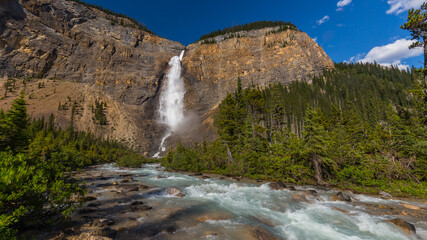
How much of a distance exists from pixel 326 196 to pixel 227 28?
145 meters

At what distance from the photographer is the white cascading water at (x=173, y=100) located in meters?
92.9

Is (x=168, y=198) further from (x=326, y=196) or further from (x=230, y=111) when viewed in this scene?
(x=230, y=111)

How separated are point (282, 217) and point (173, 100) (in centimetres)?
9588

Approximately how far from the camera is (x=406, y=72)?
112750mm

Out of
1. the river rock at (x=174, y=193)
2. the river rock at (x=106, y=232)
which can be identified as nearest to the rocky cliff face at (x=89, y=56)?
the river rock at (x=174, y=193)

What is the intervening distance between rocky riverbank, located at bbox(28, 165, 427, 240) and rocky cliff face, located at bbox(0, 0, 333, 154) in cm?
5953

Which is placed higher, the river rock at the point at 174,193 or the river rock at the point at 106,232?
the river rock at the point at 106,232

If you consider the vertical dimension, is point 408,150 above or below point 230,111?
below

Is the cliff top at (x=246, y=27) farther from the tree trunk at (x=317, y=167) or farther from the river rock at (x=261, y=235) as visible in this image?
the river rock at (x=261, y=235)

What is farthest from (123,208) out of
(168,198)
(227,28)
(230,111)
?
(227,28)

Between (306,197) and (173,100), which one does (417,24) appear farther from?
(173,100)

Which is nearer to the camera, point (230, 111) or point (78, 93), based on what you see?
point (230, 111)

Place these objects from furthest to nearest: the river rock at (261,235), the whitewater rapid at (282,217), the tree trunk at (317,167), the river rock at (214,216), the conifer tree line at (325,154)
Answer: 1. the tree trunk at (317,167)
2. the conifer tree line at (325,154)
3. the river rock at (214,216)
4. the whitewater rapid at (282,217)
5. the river rock at (261,235)

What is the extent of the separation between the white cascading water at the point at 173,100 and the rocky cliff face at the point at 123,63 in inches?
143
